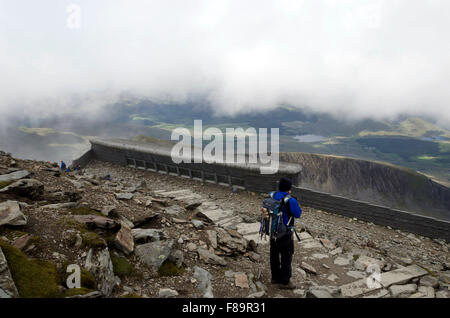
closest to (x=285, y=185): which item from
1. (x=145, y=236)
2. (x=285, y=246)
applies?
(x=285, y=246)

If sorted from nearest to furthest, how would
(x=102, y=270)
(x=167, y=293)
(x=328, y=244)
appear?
(x=102, y=270), (x=167, y=293), (x=328, y=244)

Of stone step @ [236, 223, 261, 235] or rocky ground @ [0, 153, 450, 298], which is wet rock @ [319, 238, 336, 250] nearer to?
rocky ground @ [0, 153, 450, 298]

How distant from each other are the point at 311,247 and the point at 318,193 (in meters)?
5.80

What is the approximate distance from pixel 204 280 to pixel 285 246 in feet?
5.92

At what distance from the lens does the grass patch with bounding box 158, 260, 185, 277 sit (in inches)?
202

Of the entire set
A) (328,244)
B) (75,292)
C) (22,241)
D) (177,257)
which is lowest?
(328,244)

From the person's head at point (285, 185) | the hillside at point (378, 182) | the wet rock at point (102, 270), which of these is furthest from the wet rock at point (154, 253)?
the hillside at point (378, 182)

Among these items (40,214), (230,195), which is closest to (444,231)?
(230,195)

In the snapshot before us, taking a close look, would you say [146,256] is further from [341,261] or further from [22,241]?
[341,261]

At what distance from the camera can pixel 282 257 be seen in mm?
5324

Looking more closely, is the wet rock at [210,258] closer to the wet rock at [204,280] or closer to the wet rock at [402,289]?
the wet rock at [204,280]

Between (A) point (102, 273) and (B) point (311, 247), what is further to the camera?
(B) point (311, 247)

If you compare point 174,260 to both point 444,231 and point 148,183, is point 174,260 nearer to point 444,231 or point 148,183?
point 148,183
